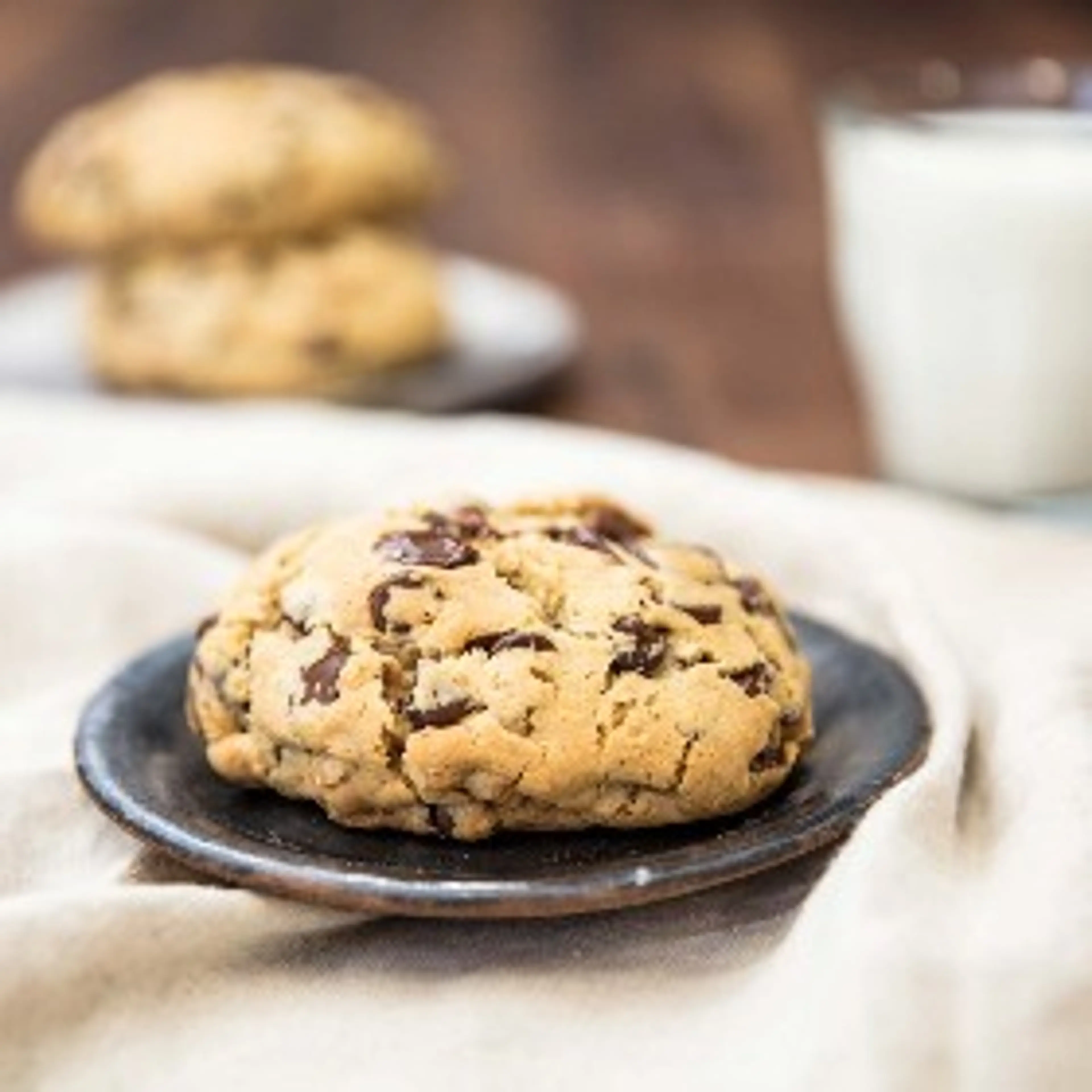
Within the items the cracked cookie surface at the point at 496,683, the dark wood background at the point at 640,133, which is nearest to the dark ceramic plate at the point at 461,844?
the cracked cookie surface at the point at 496,683

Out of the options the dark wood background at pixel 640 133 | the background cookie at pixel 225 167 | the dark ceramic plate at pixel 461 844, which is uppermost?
the dark ceramic plate at pixel 461 844

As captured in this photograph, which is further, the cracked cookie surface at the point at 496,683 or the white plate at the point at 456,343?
the white plate at the point at 456,343

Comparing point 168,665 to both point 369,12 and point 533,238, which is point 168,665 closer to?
point 533,238

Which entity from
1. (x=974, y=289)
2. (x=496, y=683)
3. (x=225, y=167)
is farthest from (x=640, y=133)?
(x=496, y=683)

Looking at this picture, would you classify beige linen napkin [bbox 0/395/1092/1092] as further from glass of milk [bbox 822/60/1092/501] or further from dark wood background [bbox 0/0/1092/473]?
dark wood background [bbox 0/0/1092/473]

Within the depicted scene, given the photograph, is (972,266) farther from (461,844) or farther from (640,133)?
(640,133)

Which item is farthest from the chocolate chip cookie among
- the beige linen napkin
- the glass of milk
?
the beige linen napkin

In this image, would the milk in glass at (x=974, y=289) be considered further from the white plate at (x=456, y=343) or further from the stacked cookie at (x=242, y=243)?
the stacked cookie at (x=242, y=243)
